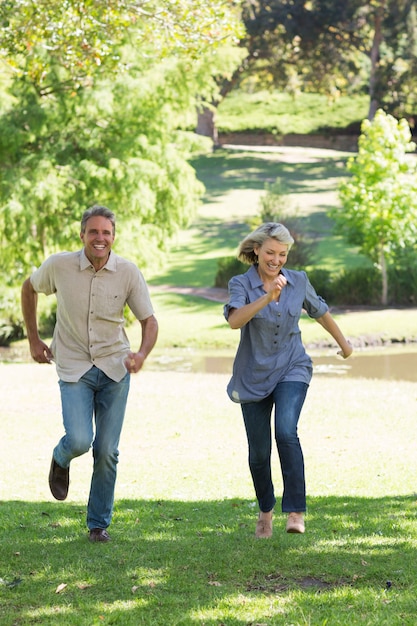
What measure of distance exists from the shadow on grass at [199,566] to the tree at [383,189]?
2282cm

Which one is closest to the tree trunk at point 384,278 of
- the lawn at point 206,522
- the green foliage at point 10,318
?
the green foliage at point 10,318

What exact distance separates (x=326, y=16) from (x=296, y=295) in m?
50.9

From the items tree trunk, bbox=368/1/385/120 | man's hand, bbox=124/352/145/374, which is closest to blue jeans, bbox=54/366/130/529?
man's hand, bbox=124/352/145/374

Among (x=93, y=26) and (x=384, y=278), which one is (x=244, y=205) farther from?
(x=93, y=26)

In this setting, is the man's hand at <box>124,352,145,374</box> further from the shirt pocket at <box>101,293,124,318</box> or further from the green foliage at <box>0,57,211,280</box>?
the green foliage at <box>0,57,211,280</box>

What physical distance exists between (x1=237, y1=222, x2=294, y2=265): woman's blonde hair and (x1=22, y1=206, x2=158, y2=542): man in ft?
2.24

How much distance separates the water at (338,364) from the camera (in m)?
21.0

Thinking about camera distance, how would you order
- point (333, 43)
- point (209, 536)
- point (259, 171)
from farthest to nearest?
point (333, 43), point (259, 171), point (209, 536)

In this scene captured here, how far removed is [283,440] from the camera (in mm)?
6004

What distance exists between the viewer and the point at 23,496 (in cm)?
862

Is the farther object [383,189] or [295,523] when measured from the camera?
[383,189]

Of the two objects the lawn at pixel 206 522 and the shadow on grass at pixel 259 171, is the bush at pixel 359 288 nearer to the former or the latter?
the lawn at pixel 206 522

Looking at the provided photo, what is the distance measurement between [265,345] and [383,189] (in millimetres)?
23965

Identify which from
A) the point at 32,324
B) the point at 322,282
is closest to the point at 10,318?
the point at 322,282
